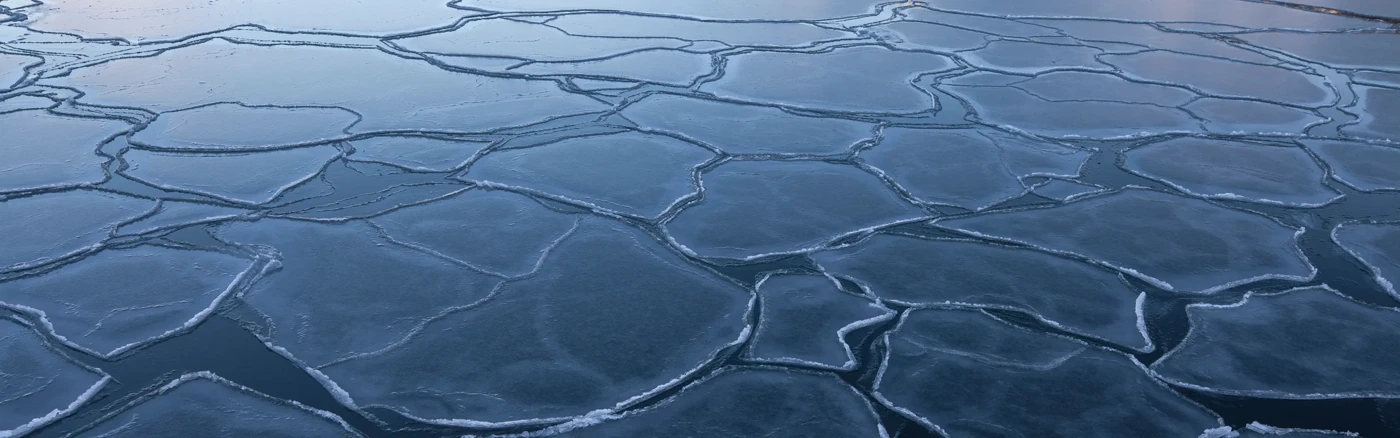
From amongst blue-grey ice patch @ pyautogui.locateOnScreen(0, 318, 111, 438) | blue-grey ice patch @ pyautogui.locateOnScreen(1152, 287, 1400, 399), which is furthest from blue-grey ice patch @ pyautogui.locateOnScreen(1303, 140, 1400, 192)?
blue-grey ice patch @ pyautogui.locateOnScreen(0, 318, 111, 438)

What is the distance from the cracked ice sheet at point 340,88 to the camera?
382 cm

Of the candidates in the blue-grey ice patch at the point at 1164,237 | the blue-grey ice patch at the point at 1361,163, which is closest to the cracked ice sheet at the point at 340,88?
the blue-grey ice patch at the point at 1164,237

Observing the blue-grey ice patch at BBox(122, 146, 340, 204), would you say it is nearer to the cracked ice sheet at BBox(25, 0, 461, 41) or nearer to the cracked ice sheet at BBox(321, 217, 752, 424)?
the cracked ice sheet at BBox(321, 217, 752, 424)

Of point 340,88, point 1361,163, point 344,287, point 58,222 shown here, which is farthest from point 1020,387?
point 340,88

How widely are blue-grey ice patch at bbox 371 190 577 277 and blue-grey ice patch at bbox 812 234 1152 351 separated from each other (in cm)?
83

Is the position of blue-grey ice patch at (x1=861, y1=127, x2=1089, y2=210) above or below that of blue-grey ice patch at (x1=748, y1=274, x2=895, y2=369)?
below

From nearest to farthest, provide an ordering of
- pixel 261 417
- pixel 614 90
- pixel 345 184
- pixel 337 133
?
pixel 261 417 → pixel 345 184 → pixel 337 133 → pixel 614 90

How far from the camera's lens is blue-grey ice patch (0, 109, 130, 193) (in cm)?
303

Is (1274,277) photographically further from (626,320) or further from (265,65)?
(265,65)

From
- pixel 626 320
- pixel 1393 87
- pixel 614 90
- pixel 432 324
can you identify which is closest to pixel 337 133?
pixel 614 90

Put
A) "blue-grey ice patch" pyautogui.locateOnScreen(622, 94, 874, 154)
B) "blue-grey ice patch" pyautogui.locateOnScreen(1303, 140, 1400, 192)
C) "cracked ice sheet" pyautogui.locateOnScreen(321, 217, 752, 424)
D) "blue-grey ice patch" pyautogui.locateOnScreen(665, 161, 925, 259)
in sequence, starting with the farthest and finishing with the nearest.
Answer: "blue-grey ice patch" pyautogui.locateOnScreen(622, 94, 874, 154), "blue-grey ice patch" pyautogui.locateOnScreen(1303, 140, 1400, 192), "blue-grey ice patch" pyautogui.locateOnScreen(665, 161, 925, 259), "cracked ice sheet" pyautogui.locateOnScreen(321, 217, 752, 424)

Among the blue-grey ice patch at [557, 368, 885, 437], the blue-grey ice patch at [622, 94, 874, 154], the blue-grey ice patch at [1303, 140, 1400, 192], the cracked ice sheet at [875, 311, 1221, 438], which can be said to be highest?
the blue-grey ice patch at [557, 368, 885, 437]

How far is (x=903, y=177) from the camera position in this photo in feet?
10.5

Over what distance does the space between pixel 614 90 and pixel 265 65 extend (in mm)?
1941
